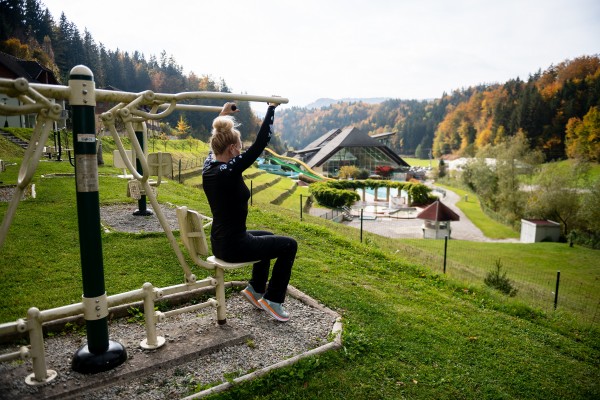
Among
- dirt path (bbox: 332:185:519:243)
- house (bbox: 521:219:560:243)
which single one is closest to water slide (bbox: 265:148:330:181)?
dirt path (bbox: 332:185:519:243)

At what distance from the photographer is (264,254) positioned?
4.13 meters

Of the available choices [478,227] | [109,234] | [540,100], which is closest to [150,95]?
[109,234]

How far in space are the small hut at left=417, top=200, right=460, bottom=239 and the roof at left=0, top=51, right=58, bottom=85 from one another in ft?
102

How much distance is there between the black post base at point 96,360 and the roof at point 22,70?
34.7 metres

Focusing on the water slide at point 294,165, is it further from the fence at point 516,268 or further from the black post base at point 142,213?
the black post base at point 142,213

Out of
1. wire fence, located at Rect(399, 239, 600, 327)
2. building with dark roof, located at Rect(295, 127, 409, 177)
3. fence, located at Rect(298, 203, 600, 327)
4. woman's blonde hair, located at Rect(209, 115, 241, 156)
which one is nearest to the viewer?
woman's blonde hair, located at Rect(209, 115, 241, 156)

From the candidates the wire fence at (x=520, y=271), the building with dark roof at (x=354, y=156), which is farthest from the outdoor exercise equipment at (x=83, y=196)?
the building with dark roof at (x=354, y=156)

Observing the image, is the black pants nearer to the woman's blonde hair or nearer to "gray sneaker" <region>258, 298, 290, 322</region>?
"gray sneaker" <region>258, 298, 290, 322</region>

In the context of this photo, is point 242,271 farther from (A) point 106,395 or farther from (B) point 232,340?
(A) point 106,395

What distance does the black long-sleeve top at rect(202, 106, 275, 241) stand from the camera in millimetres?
3756

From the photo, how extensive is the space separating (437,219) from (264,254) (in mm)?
23698

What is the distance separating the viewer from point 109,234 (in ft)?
25.1

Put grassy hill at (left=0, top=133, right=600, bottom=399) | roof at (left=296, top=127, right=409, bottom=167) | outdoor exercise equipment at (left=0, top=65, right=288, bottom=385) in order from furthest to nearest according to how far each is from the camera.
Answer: roof at (left=296, top=127, right=409, bottom=167)
grassy hill at (left=0, top=133, right=600, bottom=399)
outdoor exercise equipment at (left=0, top=65, right=288, bottom=385)

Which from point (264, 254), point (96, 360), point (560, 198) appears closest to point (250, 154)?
point (264, 254)
